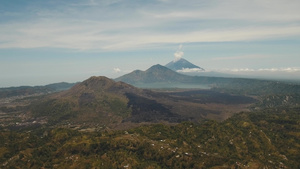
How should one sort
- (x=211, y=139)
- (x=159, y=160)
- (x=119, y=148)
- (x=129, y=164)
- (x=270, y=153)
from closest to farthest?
(x=129, y=164) → (x=159, y=160) → (x=119, y=148) → (x=270, y=153) → (x=211, y=139)

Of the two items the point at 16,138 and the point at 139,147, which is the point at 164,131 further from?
the point at 16,138

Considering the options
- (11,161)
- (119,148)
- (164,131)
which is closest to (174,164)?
(119,148)

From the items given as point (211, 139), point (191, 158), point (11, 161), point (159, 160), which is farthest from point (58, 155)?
→ point (211, 139)

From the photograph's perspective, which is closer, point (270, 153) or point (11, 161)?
point (11, 161)

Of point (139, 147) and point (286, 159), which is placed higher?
point (139, 147)

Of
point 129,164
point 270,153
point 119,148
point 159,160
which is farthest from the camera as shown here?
point 270,153

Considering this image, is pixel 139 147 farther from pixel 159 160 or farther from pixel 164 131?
pixel 164 131
